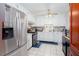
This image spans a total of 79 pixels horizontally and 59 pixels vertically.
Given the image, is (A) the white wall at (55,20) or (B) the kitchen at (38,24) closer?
(B) the kitchen at (38,24)

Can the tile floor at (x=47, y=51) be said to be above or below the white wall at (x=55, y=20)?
below

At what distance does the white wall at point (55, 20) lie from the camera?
2.23 m

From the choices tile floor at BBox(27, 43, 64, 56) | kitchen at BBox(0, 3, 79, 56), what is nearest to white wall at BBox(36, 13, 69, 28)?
kitchen at BBox(0, 3, 79, 56)

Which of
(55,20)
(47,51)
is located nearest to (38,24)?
(55,20)

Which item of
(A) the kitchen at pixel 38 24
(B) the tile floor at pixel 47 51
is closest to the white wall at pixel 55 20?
(A) the kitchen at pixel 38 24

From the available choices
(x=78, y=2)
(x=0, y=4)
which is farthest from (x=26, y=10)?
(x=78, y=2)

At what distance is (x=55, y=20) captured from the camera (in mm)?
2361

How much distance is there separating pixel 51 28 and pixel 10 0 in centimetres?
122

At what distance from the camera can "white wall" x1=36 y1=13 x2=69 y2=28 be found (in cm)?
223

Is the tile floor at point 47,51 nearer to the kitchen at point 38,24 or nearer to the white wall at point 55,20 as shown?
the kitchen at point 38,24

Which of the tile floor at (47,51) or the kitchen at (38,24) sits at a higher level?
the kitchen at (38,24)

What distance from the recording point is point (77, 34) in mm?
1105

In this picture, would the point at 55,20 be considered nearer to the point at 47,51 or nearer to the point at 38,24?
the point at 38,24

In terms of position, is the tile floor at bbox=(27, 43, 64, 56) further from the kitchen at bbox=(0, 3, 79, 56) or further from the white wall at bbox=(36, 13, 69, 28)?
the white wall at bbox=(36, 13, 69, 28)
